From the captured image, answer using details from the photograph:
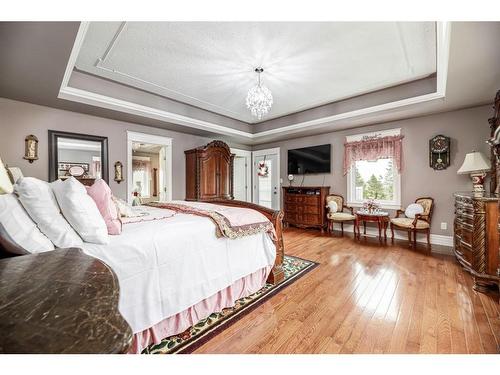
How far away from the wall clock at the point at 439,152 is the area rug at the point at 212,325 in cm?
328

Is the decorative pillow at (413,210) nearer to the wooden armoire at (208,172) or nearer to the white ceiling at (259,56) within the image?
the white ceiling at (259,56)

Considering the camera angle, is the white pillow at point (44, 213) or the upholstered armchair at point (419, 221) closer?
the white pillow at point (44, 213)

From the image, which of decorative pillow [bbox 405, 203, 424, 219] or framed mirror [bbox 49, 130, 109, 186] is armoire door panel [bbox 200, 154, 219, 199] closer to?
framed mirror [bbox 49, 130, 109, 186]

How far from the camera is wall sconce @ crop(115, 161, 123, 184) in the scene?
3.96m

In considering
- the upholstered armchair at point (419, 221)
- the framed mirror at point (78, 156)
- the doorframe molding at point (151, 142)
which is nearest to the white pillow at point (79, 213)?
the framed mirror at point (78, 156)

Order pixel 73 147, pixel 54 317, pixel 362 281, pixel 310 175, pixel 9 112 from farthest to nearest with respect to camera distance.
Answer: pixel 310 175
pixel 73 147
pixel 9 112
pixel 362 281
pixel 54 317

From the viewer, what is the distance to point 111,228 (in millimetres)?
1465

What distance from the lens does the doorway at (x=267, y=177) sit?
6160mm

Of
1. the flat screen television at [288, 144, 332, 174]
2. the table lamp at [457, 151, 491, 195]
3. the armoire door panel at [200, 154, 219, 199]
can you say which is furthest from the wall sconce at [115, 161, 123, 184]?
the table lamp at [457, 151, 491, 195]

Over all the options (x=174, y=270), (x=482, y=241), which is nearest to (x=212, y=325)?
(x=174, y=270)

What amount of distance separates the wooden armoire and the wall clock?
3.95 metres

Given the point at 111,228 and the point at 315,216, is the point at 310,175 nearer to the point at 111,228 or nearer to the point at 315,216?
the point at 315,216

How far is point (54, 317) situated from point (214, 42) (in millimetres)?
2830

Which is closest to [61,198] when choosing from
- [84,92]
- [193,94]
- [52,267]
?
[52,267]
